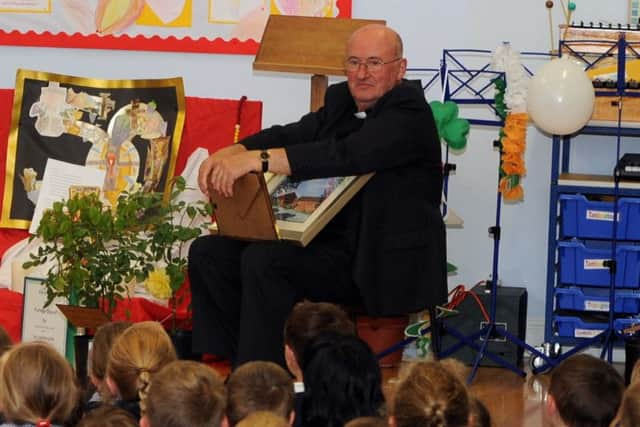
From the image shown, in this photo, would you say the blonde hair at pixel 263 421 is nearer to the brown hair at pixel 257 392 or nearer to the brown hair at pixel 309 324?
the brown hair at pixel 257 392

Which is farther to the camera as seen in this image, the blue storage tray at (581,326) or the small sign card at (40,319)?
the blue storage tray at (581,326)

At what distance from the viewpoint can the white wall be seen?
16.6 ft

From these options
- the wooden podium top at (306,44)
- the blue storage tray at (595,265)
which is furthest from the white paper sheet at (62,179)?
the blue storage tray at (595,265)

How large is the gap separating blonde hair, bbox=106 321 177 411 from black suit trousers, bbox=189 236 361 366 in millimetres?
786

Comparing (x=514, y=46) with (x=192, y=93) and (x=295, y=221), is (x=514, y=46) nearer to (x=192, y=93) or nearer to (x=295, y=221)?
(x=192, y=93)

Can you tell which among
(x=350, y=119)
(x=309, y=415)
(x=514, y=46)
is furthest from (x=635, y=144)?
(x=309, y=415)

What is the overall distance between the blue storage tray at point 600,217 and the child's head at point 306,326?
1906 millimetres

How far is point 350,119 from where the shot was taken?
12.6 ft

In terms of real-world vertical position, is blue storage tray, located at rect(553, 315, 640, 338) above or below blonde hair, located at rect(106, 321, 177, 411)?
below

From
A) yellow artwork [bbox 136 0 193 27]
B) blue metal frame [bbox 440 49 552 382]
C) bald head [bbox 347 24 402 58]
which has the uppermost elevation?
yellow artwork [bbox 136 0 193 27]

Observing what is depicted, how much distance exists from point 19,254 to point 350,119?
1908mm

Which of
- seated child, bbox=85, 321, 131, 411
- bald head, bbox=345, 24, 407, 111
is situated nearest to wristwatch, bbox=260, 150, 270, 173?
bald head, bbox=345, 24, 407, 111

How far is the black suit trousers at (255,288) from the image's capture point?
3479mm

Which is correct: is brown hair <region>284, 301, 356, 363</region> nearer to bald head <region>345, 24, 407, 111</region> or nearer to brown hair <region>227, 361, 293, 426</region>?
brown hair <region>227, 361, 293, 426</region>
